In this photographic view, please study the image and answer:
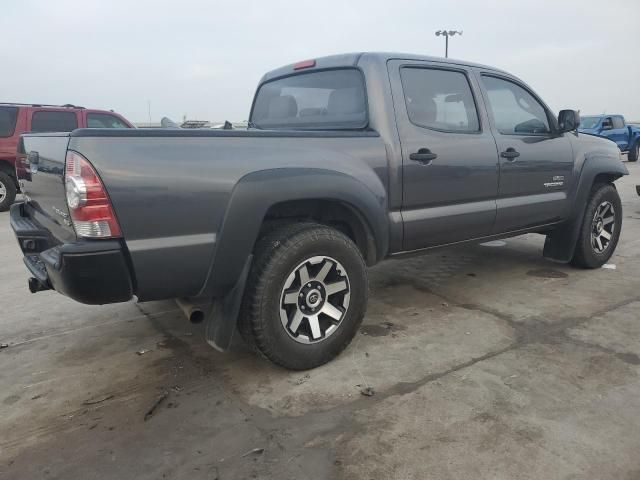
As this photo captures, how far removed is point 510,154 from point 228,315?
8.53ft

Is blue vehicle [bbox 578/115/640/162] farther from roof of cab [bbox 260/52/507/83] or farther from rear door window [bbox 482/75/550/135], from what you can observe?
roof of cab [bbox 260/52/507/83]

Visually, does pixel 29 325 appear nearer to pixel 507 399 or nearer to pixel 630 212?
pixel 507 399

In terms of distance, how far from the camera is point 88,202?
88.6 inches

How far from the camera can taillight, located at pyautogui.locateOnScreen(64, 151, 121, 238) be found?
2.24 meters

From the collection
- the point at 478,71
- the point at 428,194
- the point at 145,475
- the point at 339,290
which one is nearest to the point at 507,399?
the point at 339,290

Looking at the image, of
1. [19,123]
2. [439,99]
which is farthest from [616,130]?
[19,123]

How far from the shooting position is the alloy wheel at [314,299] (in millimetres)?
2857

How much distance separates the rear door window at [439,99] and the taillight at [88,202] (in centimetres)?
203

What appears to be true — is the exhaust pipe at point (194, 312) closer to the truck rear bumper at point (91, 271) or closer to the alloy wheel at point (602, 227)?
the truck rear bumper at point (91, 271)

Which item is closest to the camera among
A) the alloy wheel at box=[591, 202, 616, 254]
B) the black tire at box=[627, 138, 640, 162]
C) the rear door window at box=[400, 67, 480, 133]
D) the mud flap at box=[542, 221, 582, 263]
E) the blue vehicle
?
the rear door window at box=[400, 67, 480, 133]

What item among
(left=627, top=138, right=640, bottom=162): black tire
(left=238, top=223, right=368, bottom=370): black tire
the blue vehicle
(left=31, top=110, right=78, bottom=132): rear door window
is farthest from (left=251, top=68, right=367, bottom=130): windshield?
(left=627, top=138, right=640, bottom=162): black tire

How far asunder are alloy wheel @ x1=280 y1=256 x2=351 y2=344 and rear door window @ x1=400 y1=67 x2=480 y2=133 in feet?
4.02

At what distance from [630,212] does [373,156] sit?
282 inches

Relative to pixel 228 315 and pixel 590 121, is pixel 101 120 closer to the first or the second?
pixel 228 315
